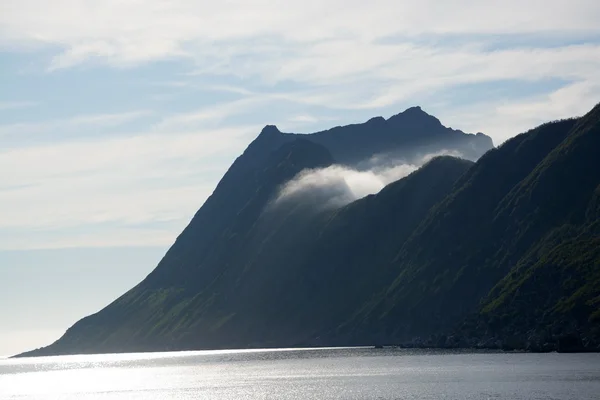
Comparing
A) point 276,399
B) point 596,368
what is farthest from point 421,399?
point 596,368

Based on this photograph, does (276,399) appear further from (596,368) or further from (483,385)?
(596,368)

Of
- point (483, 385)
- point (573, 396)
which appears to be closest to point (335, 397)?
point (483, 385)

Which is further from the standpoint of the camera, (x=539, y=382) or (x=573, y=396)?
(x=539, y=382)

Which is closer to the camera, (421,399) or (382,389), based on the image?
(421,399)

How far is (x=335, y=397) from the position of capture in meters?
179

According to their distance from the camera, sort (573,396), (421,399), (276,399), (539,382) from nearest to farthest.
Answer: (573,396) → (421,399) → (539,382) → (276,399)

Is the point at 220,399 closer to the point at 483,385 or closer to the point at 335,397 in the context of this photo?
the point at 335,397

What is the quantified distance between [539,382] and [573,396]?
29.3 meters

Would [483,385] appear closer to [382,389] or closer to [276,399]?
[382,389]

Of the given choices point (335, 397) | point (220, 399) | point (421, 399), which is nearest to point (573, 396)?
point (421, 399)

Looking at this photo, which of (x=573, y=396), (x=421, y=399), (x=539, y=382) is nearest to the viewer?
(x=573, y=396)

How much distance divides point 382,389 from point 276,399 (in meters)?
22.1

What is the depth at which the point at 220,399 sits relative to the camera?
198 metres

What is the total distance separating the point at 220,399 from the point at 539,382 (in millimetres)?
67570
